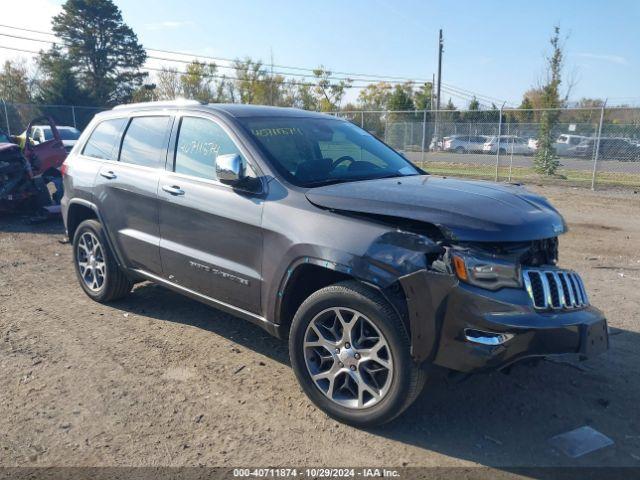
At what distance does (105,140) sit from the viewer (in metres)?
5.41

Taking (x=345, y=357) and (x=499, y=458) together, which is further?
(x=345, y=357)

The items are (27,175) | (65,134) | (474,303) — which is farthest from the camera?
(65,134)

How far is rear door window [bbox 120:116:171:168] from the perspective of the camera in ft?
15.3

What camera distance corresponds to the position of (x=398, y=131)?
945 inches

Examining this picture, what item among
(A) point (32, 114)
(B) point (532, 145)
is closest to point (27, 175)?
(B) point (532, 145)

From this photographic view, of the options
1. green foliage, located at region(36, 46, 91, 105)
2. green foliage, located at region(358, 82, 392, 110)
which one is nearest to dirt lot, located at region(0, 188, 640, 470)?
green foliage, located at region(36, 46, 91, 105)

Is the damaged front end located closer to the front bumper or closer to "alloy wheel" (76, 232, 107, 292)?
the front bumper

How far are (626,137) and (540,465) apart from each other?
Result: 642 inches

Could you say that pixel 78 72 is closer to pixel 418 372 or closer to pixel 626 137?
pixel 626 137

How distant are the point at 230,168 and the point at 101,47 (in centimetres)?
5312

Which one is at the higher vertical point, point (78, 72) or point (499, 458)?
point (78, 72)

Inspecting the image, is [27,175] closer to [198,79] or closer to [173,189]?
[173,189]

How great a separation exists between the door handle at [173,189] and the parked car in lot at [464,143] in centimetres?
1958

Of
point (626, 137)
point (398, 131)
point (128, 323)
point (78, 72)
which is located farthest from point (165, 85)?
point (128, 323)
